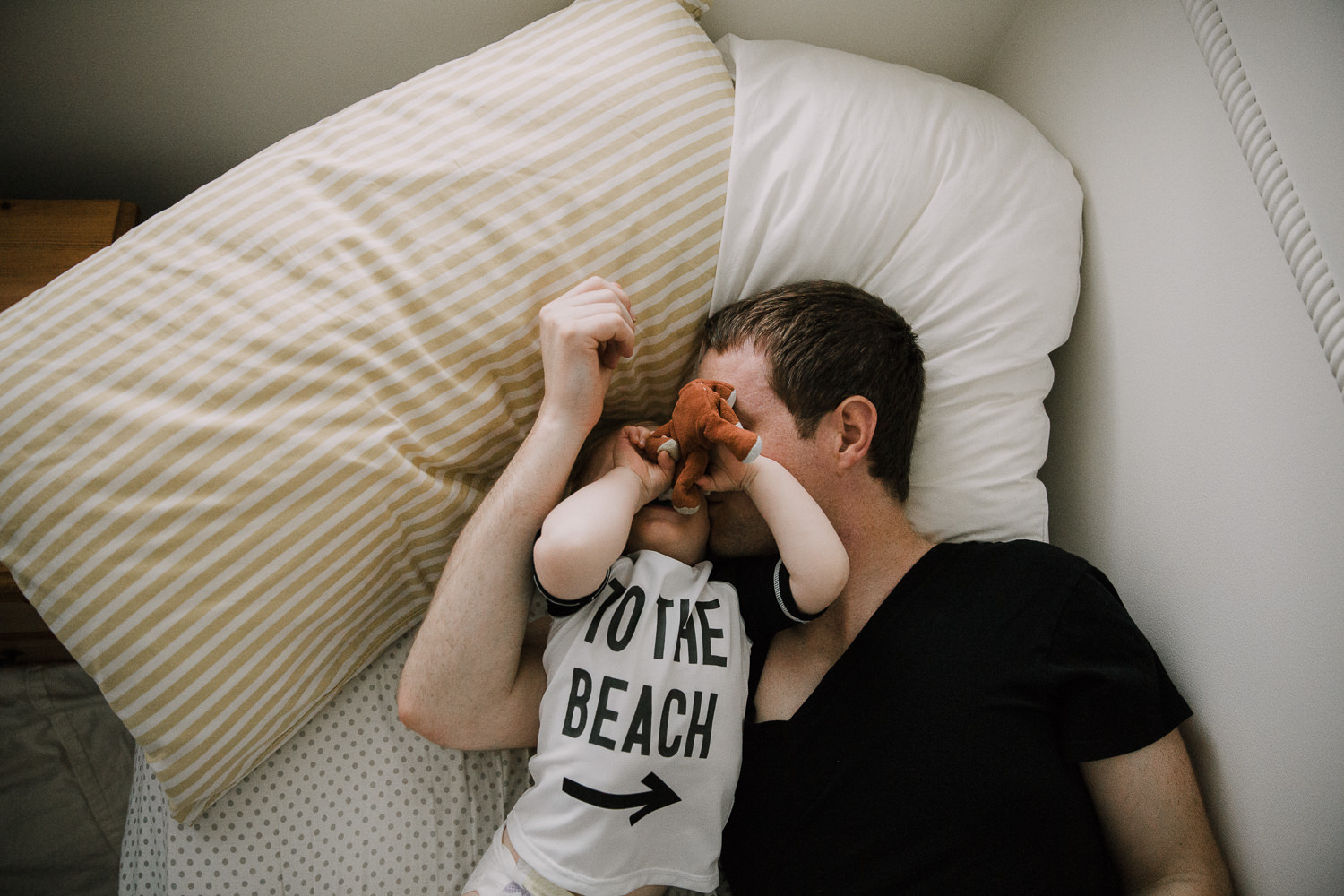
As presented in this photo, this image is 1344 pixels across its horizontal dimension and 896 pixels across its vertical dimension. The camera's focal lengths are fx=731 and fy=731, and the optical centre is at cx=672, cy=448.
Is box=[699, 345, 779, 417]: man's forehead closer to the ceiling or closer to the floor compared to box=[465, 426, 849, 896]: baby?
closer to the ceiling

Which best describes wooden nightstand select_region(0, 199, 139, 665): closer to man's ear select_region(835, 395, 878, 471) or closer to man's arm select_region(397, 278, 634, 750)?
man's arm select_region(397, 278, 634, 750)

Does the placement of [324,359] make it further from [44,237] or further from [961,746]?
[961,746]

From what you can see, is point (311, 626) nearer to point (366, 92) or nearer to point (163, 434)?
point (163, 434)

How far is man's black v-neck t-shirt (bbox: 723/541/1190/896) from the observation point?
2.74 feet

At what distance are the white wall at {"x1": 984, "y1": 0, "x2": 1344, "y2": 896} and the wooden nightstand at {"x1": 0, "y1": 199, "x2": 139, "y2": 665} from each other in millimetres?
1439

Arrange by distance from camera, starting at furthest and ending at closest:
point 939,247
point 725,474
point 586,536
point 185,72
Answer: point 185,72 → point 939,247 → point 725,474 → point 586,536

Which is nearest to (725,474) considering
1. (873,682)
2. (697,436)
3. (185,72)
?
(697,436)

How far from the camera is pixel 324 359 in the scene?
2.70 feet

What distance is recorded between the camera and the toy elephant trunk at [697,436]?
811mm

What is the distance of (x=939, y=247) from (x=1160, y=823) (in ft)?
2.44

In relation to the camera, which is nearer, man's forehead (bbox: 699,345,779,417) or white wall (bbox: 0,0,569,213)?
man's forehead (bbox: 699,345,779,417)

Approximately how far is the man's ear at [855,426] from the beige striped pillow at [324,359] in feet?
0.76

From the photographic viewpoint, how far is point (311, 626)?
0.83m

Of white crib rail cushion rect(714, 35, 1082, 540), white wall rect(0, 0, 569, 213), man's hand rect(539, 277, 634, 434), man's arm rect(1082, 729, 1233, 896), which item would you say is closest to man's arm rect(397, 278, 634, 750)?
man's hand rect(539, 277, 634, 434)
